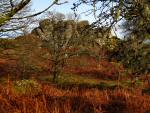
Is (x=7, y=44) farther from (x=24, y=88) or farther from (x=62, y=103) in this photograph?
(x=62, y=103)

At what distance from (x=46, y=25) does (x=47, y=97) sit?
3058 centimetres

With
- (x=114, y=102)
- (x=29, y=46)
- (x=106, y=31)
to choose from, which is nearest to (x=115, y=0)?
(x=106, y=31)

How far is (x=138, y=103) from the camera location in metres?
9.17

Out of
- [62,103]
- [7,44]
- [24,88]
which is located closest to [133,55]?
[62,103]

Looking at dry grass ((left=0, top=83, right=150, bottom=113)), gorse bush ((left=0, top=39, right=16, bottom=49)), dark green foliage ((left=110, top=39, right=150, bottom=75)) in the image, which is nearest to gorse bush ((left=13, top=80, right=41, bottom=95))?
dry grass ((left=0, top=83, right=150, bottom=113))

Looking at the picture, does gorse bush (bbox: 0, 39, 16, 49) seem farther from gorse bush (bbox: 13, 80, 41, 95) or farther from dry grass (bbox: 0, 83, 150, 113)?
dry grass (bbox: 0, 83, 150, 113)

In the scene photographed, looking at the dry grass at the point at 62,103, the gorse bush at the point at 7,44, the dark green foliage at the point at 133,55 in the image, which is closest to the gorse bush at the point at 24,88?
the dry grass at the point at 62,103

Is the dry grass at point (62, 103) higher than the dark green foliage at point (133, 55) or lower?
lower

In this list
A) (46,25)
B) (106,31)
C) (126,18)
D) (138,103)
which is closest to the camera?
(106,31)

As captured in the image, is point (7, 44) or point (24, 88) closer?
point (24, 88)

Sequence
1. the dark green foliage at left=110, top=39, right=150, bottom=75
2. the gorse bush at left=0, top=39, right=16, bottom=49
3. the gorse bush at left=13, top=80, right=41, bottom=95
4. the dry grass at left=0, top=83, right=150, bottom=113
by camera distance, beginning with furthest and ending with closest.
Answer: the gorse bush at left=0, top=39, right=16, bottom=49 < the gorse bush at left=13, top=80, right=41, bottom=95 < the dark green foliage at left=110, top=39, right=150, bottom=75 < the dry grass at left=0, top=83, right=150, bottom=113

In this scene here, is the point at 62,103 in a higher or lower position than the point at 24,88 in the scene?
higher

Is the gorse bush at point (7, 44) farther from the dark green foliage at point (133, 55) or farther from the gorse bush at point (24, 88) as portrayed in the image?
the dark green foliage at point (133, 55)

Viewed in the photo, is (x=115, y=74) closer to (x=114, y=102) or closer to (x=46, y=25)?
(x=46, y=25)
